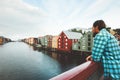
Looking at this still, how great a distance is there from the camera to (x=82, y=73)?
1.71m

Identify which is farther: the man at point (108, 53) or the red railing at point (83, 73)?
the man at point (108, 53)

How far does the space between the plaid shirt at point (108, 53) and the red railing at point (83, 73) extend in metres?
0.17

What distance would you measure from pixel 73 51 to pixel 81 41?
639cm

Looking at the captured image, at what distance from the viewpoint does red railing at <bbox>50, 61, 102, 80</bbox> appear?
146 cm

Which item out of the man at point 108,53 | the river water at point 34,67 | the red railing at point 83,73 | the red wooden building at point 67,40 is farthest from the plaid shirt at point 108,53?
the red wooden building at point 67,40

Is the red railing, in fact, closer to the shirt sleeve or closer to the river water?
the shirt sleeve

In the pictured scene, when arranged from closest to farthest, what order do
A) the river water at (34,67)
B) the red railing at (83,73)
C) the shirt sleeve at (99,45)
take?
the red railing at (83,73)
the shirt sleeve at (99,45)
the river water at (34,67)

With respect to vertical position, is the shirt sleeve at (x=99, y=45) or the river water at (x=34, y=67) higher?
the shirt sleeve at (x=99, y=45)

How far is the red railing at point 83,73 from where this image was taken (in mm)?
1456

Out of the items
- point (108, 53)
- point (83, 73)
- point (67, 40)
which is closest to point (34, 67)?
point (67, 40)

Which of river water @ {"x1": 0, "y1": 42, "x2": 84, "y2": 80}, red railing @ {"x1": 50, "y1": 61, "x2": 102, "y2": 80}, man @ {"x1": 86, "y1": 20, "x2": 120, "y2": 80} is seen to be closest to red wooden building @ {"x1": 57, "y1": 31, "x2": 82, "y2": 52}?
river water @ {"x1": 0, "y1": 42, "x2": 84, "y2": 80}

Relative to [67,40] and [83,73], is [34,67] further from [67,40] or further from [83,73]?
[83,73]

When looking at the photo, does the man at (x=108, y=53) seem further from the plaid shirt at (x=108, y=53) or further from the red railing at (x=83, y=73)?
the red railing at (x=83, y=73)

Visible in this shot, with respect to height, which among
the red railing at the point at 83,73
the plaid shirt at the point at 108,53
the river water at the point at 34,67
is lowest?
the river water at the point at 34,67
